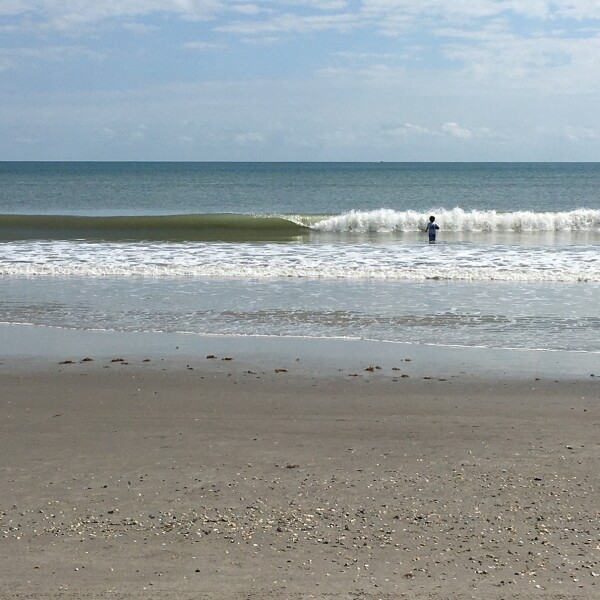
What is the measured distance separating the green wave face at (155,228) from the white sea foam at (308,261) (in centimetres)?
465

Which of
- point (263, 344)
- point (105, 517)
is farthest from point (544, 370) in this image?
point (105, 517)

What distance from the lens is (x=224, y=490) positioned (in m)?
5.96

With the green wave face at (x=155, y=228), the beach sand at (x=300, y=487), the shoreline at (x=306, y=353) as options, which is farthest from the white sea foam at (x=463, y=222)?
the beach sand at (x=300, y=487)

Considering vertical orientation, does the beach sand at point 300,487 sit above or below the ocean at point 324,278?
below

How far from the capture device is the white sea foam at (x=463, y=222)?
39719mm

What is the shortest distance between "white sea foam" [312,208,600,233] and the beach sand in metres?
30.7

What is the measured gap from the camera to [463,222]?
40500mm

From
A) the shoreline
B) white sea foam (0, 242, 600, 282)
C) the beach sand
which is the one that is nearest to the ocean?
white sea foam (0, 242, 600, 282)

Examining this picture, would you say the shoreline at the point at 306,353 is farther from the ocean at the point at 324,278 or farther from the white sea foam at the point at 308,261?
the white sea foam at the point at 308,261

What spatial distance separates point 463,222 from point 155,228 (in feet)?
45.2

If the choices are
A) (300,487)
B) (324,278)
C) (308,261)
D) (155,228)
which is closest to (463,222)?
(155,228)

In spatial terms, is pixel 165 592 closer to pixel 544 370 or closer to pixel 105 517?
pixel 105 517

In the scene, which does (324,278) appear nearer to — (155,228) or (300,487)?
(300,487)

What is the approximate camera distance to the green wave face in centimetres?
3331
